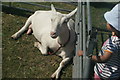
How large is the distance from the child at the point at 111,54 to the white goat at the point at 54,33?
106 centimetres

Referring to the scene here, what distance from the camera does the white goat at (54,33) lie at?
14.9 ft

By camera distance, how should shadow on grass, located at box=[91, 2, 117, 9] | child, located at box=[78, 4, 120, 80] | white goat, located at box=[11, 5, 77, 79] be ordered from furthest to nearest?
shadow on grass, located at box=[91, 2, 117, 9] → white goat, located at box=[11, 5, 77, 79] → child, located at box=[78, 4, 120, 80]

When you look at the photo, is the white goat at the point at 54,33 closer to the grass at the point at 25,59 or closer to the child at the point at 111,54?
the grass at the point at 25,59

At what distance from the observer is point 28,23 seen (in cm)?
605

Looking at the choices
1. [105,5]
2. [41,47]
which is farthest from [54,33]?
[105,5]

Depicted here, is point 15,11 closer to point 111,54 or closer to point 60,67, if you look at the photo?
point 60,67

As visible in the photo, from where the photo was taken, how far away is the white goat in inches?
179

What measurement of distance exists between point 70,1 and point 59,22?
11.2 feet

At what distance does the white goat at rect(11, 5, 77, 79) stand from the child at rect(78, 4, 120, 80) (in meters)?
1.06

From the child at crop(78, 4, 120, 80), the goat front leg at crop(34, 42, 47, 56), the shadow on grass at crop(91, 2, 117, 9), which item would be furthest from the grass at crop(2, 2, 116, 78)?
the child at crop(78, 4, 120, 80)

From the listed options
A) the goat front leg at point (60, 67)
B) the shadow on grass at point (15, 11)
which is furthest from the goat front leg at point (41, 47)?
the shadow on grass at point (15, 11)

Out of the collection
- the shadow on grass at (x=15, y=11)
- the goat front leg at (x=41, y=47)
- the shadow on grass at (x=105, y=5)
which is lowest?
the goat front leg at (x=41, y=47)

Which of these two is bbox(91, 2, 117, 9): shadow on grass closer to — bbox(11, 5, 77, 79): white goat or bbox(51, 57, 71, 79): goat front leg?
bbox(11, 5, 77, 79): white goat

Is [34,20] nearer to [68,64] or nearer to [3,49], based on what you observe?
[3,49]
